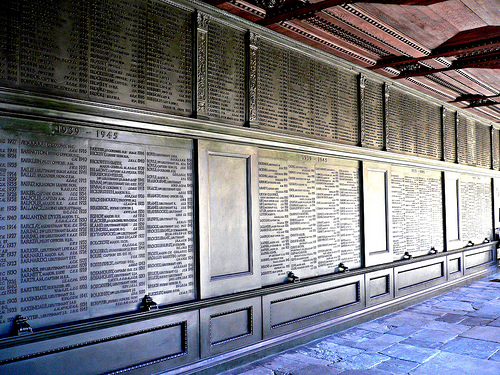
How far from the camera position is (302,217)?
5426 mm

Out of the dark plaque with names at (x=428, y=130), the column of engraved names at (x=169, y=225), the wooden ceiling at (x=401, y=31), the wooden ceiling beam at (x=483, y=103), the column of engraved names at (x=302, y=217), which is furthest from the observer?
the wooden ceiling beam at (x=483, y=103)

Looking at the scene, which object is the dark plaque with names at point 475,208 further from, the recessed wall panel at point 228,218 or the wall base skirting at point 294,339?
the recessed wall panel at point 228,218

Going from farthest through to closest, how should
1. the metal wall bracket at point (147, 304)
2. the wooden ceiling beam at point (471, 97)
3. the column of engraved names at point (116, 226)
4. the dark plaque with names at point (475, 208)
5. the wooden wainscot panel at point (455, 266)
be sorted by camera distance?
the dark plaque with names at point (475, 208), the wooden wainscot panel at point (455, 266), the wooden ceiling beam at point (471, 97), the metal wall bracket at point (147, 304), the column of engraved names at point (116, 226)

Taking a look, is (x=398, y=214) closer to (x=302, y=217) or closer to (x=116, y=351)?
(x=302, y=217)

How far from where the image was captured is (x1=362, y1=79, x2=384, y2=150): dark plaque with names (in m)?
6.71

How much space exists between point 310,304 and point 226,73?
317 cm

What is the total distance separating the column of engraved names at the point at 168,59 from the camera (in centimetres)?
389

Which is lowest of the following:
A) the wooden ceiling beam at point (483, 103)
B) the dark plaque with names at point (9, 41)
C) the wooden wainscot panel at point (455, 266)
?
the wooden wainscot panel at point (455, 266)

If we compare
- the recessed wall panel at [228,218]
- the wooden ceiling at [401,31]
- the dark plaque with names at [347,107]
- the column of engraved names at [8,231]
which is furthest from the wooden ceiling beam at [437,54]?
the column of engraved names at [8,231]

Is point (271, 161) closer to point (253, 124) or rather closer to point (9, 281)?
point (253, 124)

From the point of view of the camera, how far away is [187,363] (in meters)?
4.04

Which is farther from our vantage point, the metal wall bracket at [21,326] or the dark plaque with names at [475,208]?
the dark plaque with names at [475,208]

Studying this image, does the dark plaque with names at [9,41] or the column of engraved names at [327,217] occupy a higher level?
the dark plaque with names at [9,41]

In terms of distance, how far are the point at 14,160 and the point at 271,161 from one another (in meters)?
2.87
